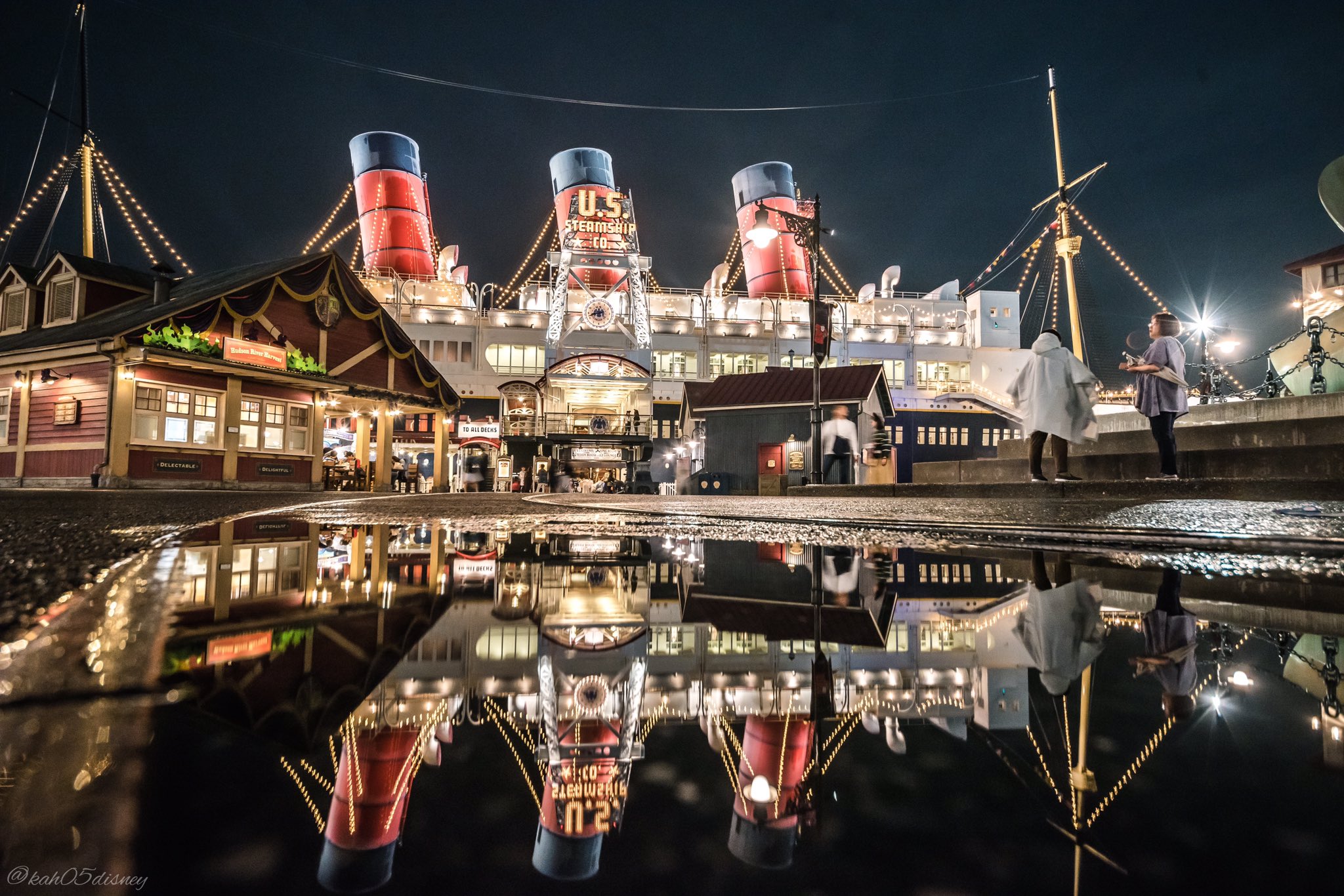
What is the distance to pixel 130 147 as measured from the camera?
226ft

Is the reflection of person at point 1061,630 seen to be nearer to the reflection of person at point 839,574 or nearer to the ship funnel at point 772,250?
the reflection of person at point 839,574

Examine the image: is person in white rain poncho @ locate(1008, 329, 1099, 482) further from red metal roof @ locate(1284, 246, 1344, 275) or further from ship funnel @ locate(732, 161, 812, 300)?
ship funnel @ locate(732, 161, 812, 300)

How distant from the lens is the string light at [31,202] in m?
20.5

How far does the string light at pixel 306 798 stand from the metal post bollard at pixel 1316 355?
18.9m

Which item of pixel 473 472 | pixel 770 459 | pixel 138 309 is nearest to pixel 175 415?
pixel 138 309

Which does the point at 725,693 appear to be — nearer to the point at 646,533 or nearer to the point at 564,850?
the point at 564,850

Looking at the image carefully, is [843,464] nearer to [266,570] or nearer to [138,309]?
[138,309]

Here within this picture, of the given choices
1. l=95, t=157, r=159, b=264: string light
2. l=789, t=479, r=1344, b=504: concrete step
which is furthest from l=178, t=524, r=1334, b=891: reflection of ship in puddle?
l=95, t=157, r=159, b=264: string light

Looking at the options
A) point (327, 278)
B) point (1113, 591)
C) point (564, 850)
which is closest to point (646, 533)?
point (1113, 591)

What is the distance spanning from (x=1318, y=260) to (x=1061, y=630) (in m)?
28.6

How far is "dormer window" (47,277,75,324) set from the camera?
56.9ft

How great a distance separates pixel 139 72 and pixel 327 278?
75.8 m

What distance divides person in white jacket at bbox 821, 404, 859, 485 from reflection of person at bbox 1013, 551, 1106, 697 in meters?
21.0

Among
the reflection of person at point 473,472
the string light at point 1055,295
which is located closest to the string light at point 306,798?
the reflection of person at point 473,472
